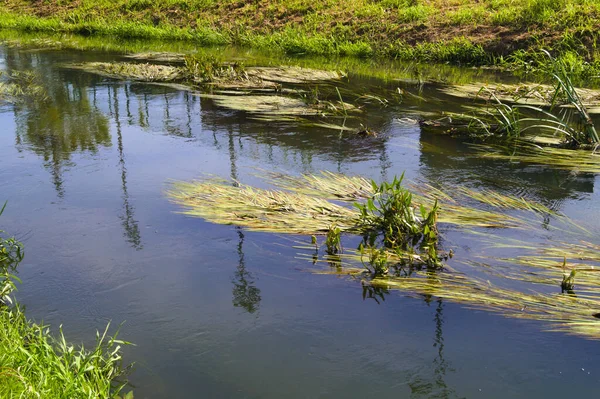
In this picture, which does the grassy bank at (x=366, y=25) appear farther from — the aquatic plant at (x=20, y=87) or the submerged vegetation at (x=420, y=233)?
the submerged vegetation at (x=420, y=233)

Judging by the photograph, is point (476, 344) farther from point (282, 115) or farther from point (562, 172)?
point (282, 115)

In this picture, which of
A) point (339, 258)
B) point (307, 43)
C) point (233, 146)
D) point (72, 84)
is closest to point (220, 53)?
point (307, 43)

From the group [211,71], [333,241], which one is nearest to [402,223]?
[333,241]

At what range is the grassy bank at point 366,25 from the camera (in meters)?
11.3

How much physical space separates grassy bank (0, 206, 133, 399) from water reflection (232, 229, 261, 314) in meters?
0.69

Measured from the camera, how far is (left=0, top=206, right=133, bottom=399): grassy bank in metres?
2.33

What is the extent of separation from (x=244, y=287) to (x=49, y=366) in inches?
50.0

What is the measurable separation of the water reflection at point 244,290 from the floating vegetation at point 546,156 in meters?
3.06

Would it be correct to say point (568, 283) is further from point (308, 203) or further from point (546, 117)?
point (546, 117)

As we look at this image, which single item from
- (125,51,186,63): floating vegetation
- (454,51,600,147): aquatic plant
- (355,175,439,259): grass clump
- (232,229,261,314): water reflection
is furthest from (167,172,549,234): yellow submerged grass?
(125,51,186,63): floating vegetation

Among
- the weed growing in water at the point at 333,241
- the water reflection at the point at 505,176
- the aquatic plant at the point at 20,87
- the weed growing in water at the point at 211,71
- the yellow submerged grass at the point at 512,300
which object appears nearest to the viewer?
the yellow submerged grass at the point at 512,300

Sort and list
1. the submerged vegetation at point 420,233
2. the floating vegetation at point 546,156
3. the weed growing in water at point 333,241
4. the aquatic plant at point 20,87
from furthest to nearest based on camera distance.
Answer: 1. the aquatic plant at point 20,87
2. the floating vegetation at point 546,156
3. the weed growing in water at point 333,241
4. the submerged vegetation at point 420,233

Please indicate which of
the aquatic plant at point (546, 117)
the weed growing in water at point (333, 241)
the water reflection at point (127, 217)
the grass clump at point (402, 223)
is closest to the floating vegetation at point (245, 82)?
the aquatic plant at point (546, 117)

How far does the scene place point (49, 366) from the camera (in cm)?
246
